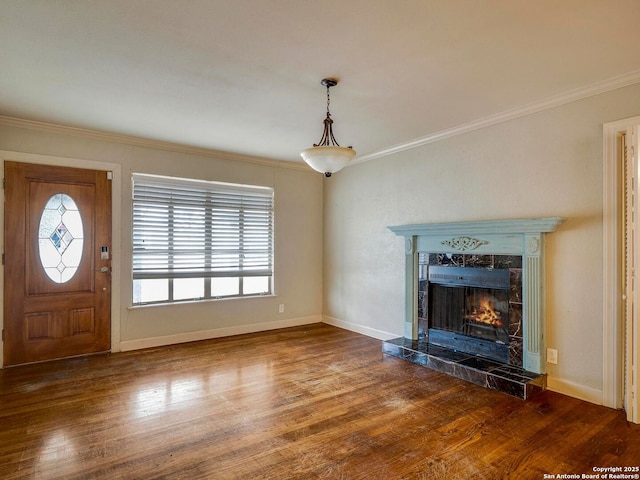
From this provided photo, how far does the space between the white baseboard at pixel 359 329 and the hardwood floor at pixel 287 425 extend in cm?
100

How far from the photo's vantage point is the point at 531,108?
346 centimetres

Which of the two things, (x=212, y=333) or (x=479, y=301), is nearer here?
(x=479, y=301)

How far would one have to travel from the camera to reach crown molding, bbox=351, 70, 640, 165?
2914 mm

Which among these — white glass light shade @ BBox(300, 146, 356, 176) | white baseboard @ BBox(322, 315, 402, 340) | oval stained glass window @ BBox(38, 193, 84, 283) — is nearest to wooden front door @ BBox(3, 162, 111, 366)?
oval stained glass window @ BBox(38, 193, 84, 283)

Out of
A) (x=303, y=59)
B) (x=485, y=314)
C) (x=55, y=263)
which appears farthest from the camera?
(x=55, y=263)

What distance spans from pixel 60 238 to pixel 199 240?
5.23 feet

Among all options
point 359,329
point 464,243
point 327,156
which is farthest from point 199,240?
point 464,243

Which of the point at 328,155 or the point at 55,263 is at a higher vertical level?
the point at 328,155

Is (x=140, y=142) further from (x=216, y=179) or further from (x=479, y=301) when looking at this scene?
(x=479, y=301)

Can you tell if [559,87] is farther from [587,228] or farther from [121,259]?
[121,259]

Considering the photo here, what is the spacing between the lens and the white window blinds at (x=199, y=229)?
4.71 meters

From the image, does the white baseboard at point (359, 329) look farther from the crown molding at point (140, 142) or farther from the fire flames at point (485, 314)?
the crown molding at point (140, 142)

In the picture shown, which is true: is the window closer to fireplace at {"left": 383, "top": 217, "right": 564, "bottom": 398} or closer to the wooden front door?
the wooden front door

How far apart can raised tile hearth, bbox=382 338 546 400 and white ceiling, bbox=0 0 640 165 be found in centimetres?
252
